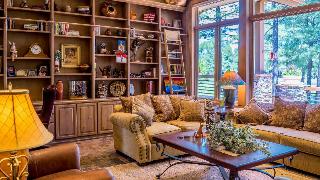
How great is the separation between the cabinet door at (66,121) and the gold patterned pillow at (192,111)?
2.07 metres

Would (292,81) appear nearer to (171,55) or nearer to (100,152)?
(171,55)

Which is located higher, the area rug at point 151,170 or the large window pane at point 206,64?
the large window pane at point 206,64

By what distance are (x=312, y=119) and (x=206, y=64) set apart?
11.1 ft

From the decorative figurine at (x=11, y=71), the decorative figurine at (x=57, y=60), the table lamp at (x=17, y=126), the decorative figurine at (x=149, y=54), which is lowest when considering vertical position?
the table lamp at (x=17, y=126)

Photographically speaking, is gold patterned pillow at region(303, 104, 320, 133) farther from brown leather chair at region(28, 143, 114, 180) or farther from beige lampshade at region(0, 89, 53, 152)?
beige lampshade at region(0, 89, 53, 152)

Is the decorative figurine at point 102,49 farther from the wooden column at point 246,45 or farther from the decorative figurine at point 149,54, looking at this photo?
the wooden column at point 246,45

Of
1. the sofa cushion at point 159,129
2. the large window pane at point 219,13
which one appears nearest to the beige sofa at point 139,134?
the sofa cushion at point 159,129

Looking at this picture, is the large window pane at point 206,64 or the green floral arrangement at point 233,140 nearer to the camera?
the green floral arrangement at point 233,140

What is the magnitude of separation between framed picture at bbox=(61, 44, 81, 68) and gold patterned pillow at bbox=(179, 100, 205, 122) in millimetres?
2525

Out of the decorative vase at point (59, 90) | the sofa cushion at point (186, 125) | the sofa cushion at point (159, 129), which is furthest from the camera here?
the decorative vase at point (59, 90)

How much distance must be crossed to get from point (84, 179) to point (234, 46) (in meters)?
5.08

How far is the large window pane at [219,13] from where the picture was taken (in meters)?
6.52

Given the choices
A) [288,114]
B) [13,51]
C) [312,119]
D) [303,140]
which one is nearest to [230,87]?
[288,114]

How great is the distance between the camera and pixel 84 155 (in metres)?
4.78
